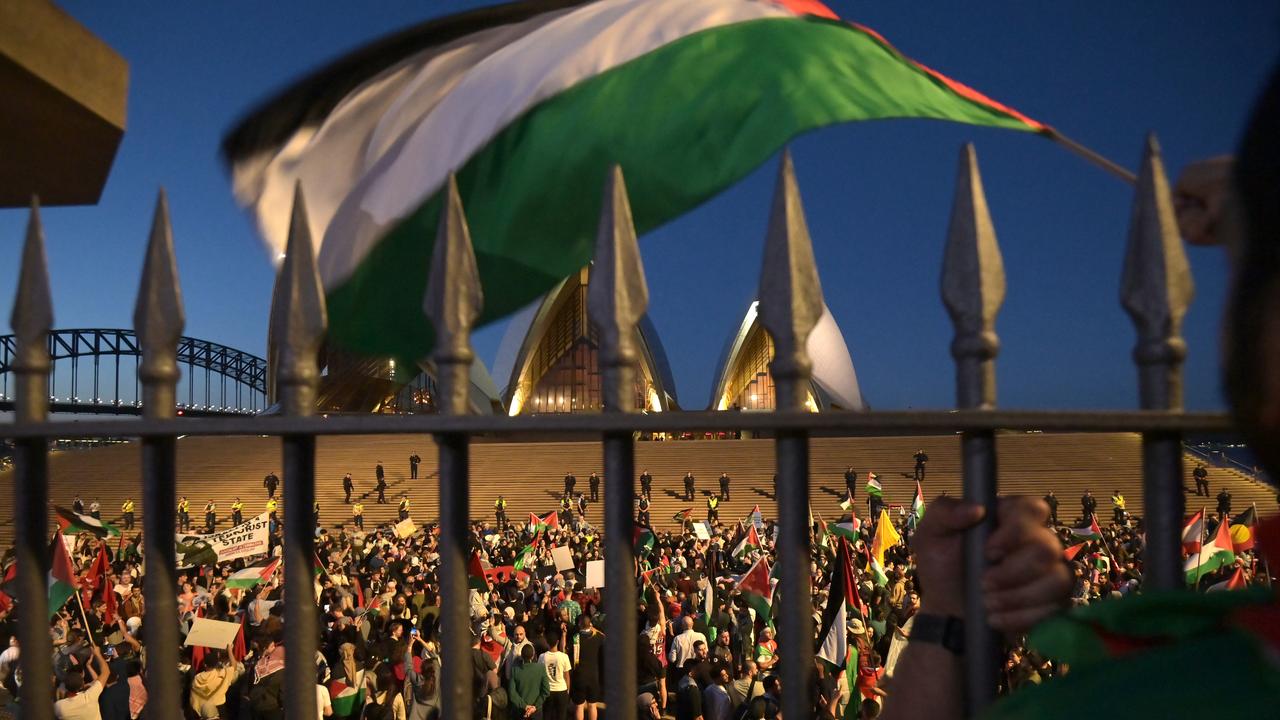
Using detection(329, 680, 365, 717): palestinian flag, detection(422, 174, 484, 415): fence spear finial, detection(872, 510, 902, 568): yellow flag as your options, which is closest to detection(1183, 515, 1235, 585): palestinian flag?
detection(872, 510, 902, 568): yellow flag

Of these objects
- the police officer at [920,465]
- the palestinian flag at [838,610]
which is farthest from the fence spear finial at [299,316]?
the police officer at [920,465]

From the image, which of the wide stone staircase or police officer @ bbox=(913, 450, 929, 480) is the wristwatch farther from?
police officer @ bbox=(913, 450, 929, 480)

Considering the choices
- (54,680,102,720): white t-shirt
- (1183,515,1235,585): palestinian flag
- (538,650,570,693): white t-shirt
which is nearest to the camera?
(54,680,102,720): white t-shirt

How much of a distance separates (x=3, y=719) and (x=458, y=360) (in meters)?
5.20

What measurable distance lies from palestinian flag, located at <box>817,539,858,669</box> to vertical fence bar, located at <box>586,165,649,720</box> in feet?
5.64

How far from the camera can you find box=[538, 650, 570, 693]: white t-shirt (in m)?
4.57

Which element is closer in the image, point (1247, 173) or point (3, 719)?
point (1247, 173)

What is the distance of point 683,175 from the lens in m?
1.46

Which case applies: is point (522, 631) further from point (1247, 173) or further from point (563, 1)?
point (1247, 173)

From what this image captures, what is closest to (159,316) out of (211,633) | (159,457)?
(159,457)

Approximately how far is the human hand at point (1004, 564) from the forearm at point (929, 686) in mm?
60

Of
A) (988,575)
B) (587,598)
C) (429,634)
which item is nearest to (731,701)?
(429,634)

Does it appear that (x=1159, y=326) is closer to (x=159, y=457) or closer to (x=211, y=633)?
(x=159, y=457)

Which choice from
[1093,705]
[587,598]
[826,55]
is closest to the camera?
[1093,705]
